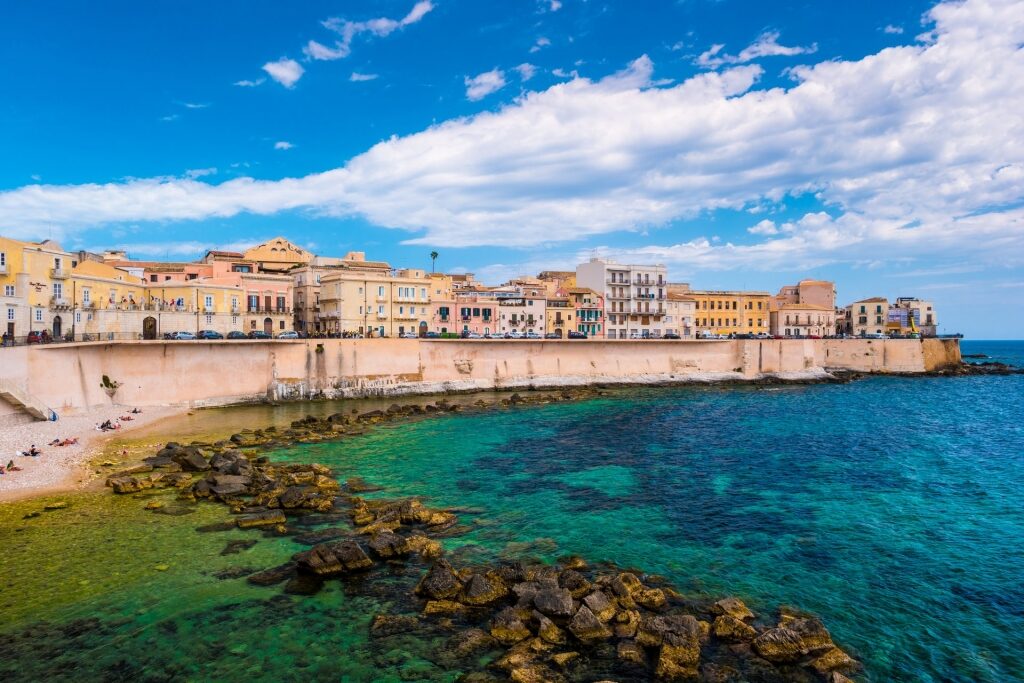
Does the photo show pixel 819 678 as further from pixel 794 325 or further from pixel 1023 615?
pixel 794 325

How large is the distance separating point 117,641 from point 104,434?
25.8 metres

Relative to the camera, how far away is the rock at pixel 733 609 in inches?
577

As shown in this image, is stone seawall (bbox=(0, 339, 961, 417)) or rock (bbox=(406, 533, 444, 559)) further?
stone seawall (bbox=(0, 339, 961, 417))

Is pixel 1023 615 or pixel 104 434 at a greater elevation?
pixel 104 434

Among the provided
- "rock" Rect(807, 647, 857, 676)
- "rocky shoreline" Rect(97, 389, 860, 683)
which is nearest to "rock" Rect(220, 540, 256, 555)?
"rocky shoreline" Rect(97, 389, 860, 683)

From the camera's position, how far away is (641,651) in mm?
13195

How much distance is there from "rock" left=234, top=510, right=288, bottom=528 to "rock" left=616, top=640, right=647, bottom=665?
513 inches

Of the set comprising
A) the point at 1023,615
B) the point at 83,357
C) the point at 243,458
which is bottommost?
the point at 1023,615

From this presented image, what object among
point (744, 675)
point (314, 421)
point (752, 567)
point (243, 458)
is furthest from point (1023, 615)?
point (314, 421)

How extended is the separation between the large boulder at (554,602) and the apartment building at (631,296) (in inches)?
2962

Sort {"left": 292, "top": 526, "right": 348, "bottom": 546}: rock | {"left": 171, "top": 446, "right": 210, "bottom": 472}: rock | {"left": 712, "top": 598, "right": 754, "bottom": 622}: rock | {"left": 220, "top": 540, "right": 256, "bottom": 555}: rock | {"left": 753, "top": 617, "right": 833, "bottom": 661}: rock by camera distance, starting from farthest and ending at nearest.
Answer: {"left": 171, "top": 446, "right": 210, "bottom": 472}: rock
{"left": 292, "top": 526, "right": 348, "bottom": 546}: rock
{"left": 220, "top": 540, "right": 256, "bottom": 555}: rock
{"left": 712, "top": 598, "right": 754, "bottom": 622}: rock
{"left": 753, "top": 617, "right": 833, "bottom": 661}: rock

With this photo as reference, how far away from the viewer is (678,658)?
1274 cm

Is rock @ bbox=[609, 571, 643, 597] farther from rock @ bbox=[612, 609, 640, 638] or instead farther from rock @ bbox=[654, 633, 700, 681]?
rock @ bbox=[654, 633, 700, 681]

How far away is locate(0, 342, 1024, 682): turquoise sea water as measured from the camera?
13242 millimetres
